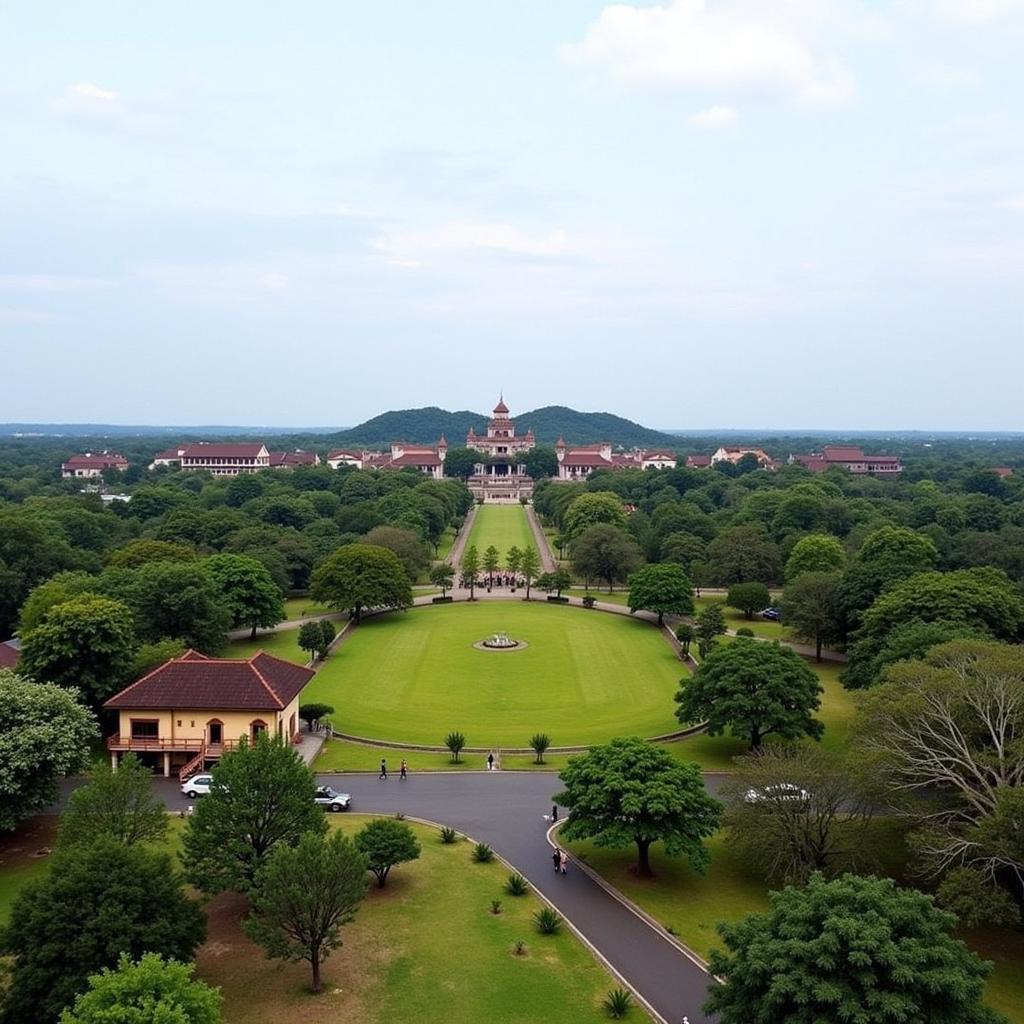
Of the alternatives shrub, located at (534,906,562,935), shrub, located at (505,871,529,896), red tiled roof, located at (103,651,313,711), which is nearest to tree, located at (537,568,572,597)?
red tiled roof, located at (103,651,313,711)

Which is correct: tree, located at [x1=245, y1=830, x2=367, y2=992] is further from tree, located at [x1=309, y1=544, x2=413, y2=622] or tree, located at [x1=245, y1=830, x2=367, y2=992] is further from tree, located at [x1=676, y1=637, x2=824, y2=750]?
tree, located at [x1=309, y1=544, x2=413, y2=622]

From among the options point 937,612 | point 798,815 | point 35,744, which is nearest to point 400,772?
point 35,744

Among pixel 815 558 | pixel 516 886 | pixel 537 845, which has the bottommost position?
pixel 537 845

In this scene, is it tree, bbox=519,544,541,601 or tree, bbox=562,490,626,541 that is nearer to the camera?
tree, bbox=519,544,541,601

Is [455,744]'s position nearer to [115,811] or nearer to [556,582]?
[115,811]

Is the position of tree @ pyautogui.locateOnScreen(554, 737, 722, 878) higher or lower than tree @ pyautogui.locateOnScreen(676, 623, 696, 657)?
higher

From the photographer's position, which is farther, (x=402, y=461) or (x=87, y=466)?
(x=402, y=461)

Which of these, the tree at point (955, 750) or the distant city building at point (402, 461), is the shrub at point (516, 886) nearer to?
the tree at point (955, 750)

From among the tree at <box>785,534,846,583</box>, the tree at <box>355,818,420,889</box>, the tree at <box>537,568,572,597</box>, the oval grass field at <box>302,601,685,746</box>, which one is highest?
the tree at <box>785,534,846,583</box>
